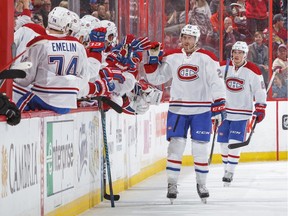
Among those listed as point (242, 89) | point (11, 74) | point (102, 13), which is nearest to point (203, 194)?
point (102, 13)

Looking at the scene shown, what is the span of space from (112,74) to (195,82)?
670mm

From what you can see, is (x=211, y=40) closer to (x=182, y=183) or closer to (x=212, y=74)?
(x=182, y=183)

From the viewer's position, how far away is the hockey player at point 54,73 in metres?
7.19

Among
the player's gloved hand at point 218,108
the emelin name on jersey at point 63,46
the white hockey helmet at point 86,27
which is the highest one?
the white hockey helmet at point 86,27

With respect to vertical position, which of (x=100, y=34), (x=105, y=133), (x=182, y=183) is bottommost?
(x=182, y=183)

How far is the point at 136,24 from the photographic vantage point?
11.4 metres

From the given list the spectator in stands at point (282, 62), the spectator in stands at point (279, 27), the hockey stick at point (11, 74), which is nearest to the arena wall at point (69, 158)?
the hockey stick at point (11, 74)

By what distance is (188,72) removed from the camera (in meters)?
8.88

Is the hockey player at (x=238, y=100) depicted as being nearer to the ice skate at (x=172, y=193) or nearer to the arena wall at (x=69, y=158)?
the arena wall at (x=69, y=158)

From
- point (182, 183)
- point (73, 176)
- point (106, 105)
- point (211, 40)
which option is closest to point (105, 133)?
point (106, 105)

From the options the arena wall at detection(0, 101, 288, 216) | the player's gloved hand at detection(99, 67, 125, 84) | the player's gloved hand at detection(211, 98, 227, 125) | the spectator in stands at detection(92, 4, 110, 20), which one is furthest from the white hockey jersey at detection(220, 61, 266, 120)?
the player's gloved hand at detection(99, 67, 125, 84)

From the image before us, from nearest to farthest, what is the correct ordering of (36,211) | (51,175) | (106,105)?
(36,211)
(51,175)
(106,105)

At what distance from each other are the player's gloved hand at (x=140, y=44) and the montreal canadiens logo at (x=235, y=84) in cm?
218

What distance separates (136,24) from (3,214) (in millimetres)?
5981
